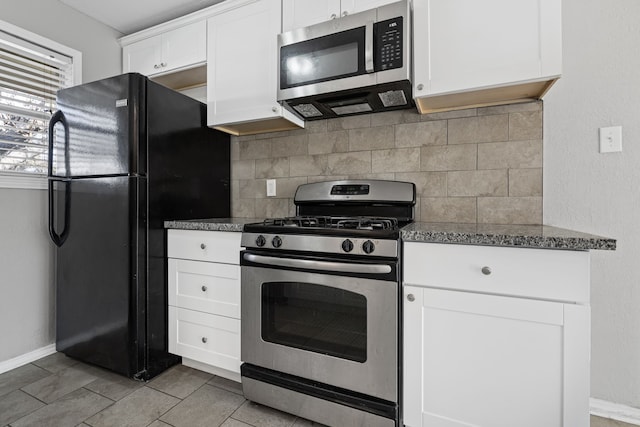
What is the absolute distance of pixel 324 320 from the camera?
1.37m

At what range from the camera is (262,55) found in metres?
1.88

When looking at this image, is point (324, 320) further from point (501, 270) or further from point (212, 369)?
point (212, 369)

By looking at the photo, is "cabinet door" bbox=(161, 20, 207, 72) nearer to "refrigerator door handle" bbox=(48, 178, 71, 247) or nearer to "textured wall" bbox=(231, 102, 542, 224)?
"textured wall" bbox=(231, 102, 542, 224)

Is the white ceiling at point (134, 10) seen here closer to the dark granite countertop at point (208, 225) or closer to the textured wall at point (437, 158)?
A: the textured wall at point (437, 158)

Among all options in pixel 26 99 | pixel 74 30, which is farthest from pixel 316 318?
pixel 74 30

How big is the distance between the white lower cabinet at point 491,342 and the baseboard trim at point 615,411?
689 mm

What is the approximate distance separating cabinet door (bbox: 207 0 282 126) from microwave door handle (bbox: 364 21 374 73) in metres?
0.59

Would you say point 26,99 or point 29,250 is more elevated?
point 26,99

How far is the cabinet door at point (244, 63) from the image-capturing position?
1.86 m

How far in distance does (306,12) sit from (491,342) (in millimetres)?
1899

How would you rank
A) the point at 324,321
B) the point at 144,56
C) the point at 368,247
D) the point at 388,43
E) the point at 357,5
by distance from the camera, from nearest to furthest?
the point at 368,247 < the point at 324,321 < the point at 388,43 < the point at 357,5 < the point at 144,56

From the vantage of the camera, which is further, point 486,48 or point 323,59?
point 323,59

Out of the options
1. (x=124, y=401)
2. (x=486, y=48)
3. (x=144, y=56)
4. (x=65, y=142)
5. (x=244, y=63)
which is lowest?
(x=124, y=401)

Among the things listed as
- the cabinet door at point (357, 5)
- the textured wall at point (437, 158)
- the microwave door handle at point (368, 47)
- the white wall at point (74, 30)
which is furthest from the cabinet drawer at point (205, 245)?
the white wall at point (74, 30)
